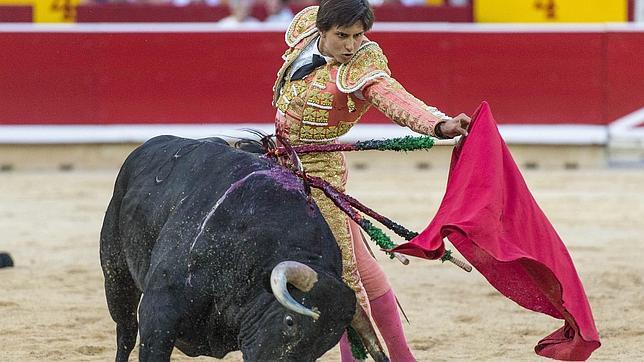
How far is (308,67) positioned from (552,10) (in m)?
7.65

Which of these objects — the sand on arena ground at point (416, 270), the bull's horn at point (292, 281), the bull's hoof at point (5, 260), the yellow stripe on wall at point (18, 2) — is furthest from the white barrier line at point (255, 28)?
the bull's horn at point (292, 281)

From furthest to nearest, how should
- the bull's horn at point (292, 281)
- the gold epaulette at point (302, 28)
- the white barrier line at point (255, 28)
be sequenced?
the white barrier line at point (255, 28)
the gold epaulette at point (302, 28)
the bull's horn at point (292, 281)

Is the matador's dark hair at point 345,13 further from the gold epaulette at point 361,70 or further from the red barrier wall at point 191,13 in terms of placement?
the red barrier wall at point 191,13

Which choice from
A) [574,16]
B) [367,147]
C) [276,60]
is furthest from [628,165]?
[367,147]

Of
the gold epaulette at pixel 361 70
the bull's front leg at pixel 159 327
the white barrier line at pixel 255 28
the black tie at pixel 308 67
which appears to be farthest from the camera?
the white barrier line at pixel 255 28

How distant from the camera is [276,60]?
9453 mm

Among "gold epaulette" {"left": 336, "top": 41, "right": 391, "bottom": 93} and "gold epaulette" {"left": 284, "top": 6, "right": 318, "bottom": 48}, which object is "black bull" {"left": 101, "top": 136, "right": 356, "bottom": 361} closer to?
"gold epaulette" {"left": 336, "top": 41, "right": 391, "bottom": 93}

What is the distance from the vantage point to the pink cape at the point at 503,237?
10.1 ft

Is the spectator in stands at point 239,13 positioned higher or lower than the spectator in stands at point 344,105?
lower

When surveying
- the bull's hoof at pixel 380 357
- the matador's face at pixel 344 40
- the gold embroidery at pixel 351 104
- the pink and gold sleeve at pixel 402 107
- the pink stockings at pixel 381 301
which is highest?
the matador's face at pixel 344 40

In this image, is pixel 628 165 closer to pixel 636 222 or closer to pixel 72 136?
pixel 636 222

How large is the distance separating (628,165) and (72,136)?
375 centimetres

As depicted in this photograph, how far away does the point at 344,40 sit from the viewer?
10.6ft

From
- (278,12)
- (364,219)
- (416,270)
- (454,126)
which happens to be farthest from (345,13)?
(278,12)
